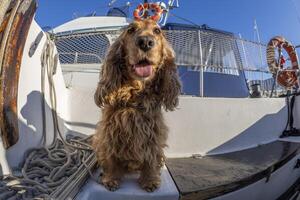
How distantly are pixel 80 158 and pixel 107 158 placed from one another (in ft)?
1.68

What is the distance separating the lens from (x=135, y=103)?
1.79 m

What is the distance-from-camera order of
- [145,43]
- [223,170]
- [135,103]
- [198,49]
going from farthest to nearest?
[198,49], [223,170], [135,103], [145,43]

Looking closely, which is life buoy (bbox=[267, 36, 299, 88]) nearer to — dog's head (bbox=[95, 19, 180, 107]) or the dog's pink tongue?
dog's head (bbox=[95, 19, 180, 107])

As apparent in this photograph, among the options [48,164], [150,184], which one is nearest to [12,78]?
[48,164]

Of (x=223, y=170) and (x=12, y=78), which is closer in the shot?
(x=12, y=78)

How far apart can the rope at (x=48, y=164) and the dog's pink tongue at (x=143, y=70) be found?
0.80 m

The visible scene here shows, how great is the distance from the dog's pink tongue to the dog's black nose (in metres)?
0.12

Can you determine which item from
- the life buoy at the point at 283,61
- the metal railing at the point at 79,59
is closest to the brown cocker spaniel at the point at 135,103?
the metal railing at the point at 79,59

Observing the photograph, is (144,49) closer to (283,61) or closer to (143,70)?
(143,70)

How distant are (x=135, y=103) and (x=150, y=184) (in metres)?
0.55

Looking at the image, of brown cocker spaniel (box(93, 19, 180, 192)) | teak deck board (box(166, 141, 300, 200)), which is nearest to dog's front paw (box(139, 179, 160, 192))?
brown cocker spaniel (box(93, 19, 180, 192))

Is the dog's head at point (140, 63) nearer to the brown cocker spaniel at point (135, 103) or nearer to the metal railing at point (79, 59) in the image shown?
the brown cocker spaniel at point (135, 103)

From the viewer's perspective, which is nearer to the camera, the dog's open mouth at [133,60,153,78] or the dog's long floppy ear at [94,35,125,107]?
the dog's open mouth at [133,60,153,78]

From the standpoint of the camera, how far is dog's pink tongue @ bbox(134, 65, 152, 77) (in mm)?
1689
